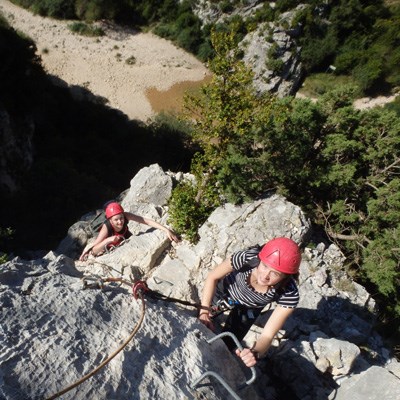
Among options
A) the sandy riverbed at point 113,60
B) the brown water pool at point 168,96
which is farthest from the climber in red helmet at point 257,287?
the brown water pool at point 168,96

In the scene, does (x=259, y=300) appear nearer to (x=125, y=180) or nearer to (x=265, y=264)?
(x=265, y=264)

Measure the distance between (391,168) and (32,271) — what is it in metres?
10.8

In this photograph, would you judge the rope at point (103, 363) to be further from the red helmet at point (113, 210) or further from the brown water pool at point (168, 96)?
the brown water pool at point (168, 96)

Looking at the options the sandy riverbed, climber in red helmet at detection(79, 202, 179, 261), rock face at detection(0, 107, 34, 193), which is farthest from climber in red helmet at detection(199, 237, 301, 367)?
the sandy riverbed

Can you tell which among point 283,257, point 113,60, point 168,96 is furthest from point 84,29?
point 283,257

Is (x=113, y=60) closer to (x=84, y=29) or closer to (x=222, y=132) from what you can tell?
(x=84, y=29)

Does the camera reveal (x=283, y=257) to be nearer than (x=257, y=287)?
Yes

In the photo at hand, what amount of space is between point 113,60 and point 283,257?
31705 mm

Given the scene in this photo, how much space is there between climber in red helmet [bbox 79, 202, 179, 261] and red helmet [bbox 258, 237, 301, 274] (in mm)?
3769

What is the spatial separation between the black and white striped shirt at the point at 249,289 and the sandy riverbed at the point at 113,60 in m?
24.7

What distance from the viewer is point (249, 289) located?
161 inches

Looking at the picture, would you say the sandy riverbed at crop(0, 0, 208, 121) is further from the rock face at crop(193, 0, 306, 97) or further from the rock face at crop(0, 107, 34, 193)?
the rock face at crop(0, 107, 34, 193)

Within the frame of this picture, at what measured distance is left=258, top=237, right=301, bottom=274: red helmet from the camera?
3438 millimetres

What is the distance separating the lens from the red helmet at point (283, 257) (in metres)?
3.44
